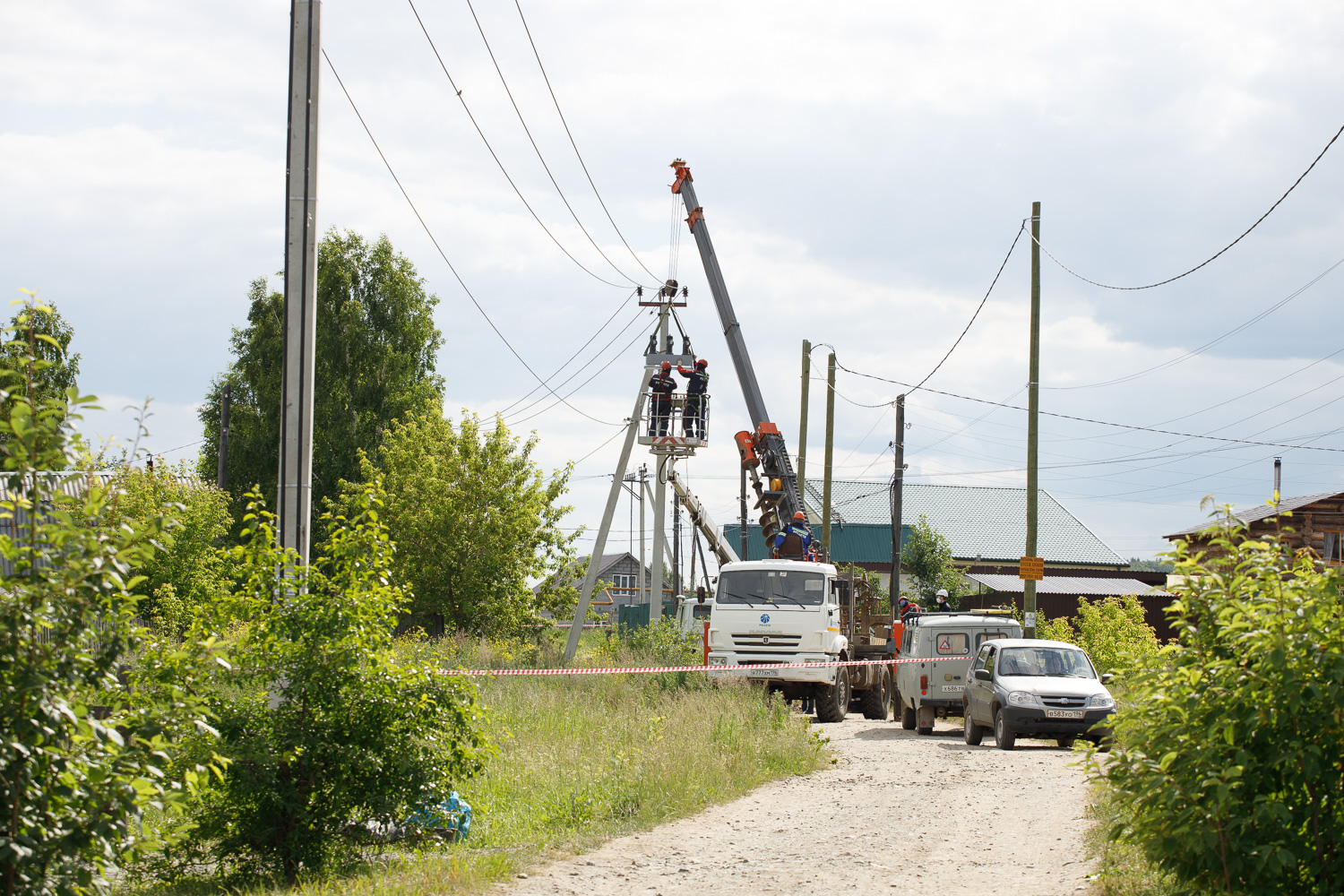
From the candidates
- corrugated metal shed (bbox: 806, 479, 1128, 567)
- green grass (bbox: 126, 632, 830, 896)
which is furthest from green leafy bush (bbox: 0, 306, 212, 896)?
corrugated metal shed (bbox: 806, 479, 1128, 567)

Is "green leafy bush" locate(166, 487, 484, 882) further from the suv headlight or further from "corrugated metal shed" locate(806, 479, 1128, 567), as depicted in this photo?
"corrugated metal shed" locate(806, 479, 1128, 567)

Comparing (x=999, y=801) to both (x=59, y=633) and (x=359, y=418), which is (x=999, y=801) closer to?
(x=59, y=633)

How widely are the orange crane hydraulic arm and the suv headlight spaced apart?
11478mm

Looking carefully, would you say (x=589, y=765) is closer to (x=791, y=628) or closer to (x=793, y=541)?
(x=791, y=628)

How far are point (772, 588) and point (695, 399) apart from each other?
785 cm

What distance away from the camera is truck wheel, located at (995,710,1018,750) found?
55.3 feet

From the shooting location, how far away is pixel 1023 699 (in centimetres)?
1688

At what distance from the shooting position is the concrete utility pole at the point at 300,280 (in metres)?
9.36

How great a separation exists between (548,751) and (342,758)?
497cm

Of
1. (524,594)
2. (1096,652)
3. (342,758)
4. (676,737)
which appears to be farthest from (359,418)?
(342,758)

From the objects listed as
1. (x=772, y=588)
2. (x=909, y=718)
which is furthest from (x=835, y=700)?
(x=772, y=588)

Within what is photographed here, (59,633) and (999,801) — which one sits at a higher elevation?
(59,633)

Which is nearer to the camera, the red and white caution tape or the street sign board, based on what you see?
the red and white caution tape

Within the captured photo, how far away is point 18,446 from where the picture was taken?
16.8 feet
